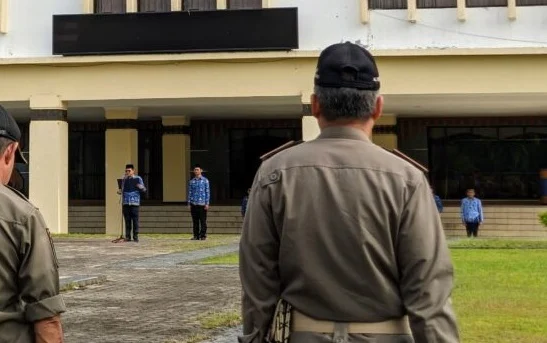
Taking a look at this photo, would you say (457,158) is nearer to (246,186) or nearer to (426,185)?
(246,186)

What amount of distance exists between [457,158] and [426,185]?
2476cm

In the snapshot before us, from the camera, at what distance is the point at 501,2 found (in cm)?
→ 1962

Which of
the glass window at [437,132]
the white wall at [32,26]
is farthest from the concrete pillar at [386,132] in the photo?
the white wall at [32,26]

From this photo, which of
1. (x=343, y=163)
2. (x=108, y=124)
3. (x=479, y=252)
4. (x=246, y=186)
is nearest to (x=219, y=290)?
(x=479, y=252)

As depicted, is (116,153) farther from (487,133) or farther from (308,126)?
(487,133)

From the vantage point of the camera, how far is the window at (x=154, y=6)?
2069 cm

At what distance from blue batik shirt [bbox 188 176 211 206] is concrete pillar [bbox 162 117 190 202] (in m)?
7.22

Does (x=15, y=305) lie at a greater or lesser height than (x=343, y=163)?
lesser

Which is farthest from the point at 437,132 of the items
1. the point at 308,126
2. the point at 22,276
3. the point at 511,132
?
the point at 22,276

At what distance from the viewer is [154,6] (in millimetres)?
20766

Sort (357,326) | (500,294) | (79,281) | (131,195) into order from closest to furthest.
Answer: (357,326) → (500,294) → (79,281) → (131,195)

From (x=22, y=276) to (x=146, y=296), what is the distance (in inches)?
273

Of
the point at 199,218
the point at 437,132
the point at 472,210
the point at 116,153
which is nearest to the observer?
the point at 199,218

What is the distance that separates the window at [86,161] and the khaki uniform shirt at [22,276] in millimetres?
25660
